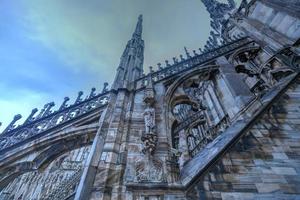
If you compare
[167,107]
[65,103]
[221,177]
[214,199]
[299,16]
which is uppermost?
[299,16]

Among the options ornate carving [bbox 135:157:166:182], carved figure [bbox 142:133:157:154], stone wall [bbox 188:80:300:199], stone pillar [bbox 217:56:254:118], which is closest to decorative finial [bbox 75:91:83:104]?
carved figure [bbox 142:133:157:154]

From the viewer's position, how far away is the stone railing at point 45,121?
6647 mm

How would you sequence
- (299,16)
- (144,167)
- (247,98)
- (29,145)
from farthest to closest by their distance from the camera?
(299,16)
(247,98)
(29,145)
(144,167)

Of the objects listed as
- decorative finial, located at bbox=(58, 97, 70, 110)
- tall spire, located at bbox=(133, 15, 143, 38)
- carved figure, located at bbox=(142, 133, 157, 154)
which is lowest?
carved figure, located at bbox=(142, 133, 157, 154)

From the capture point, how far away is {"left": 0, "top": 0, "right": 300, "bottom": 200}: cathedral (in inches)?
143

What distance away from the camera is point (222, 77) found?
849 centimetres

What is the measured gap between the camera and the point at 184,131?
30.9ft

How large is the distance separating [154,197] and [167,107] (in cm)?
340

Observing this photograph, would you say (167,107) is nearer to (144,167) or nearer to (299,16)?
(144,167)

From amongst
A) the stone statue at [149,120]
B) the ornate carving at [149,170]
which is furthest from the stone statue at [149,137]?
the ornate carving at [149,170]

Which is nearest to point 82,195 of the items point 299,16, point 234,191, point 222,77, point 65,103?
point 234,191

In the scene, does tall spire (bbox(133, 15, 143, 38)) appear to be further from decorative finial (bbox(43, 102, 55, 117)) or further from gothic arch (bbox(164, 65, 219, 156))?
decorative finial (bbox(43, 102, 55, 117))

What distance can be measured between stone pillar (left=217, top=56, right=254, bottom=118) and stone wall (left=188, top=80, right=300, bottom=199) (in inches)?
69.8

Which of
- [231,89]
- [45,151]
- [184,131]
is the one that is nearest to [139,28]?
[184,131]
